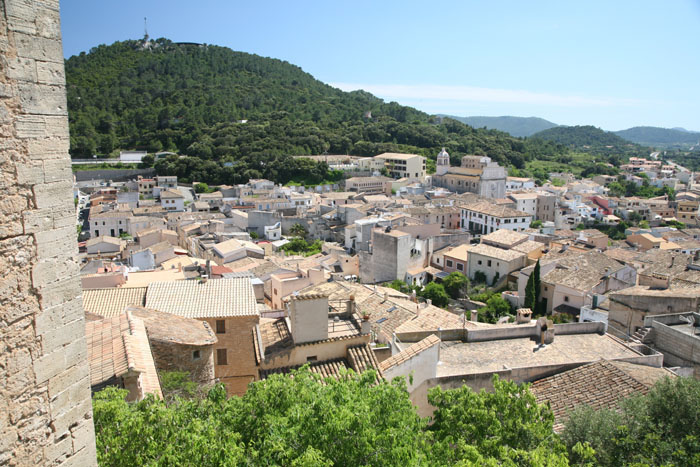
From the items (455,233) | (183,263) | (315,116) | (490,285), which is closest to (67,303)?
(183,263)

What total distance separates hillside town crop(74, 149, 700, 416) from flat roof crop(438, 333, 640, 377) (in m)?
0.07

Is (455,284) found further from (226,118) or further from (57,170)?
(226,118)

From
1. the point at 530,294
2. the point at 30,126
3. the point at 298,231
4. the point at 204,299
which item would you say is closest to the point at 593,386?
the point at 204,299

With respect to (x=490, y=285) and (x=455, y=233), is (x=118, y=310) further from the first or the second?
(x=455, y=233)

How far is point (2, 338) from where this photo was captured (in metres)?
3.23

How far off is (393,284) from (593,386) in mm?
22287

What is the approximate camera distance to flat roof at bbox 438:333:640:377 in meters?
12.3

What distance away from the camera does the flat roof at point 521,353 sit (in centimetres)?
1230

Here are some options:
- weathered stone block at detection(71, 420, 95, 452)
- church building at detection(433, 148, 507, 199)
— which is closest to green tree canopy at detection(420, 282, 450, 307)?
weathered stone block at detection(71, 420, 95, 452)

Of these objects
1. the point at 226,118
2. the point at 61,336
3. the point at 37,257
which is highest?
the point at 226,118

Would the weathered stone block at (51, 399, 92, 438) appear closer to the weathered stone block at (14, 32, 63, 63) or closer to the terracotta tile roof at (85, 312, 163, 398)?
the weathered stone block at (14, 32, 63, 63)

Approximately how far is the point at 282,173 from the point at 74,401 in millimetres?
72576

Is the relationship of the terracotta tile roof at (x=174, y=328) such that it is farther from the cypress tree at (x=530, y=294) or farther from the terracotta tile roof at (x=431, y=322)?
the cypress tree at (x=530, y=294)

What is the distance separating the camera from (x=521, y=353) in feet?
43.9
